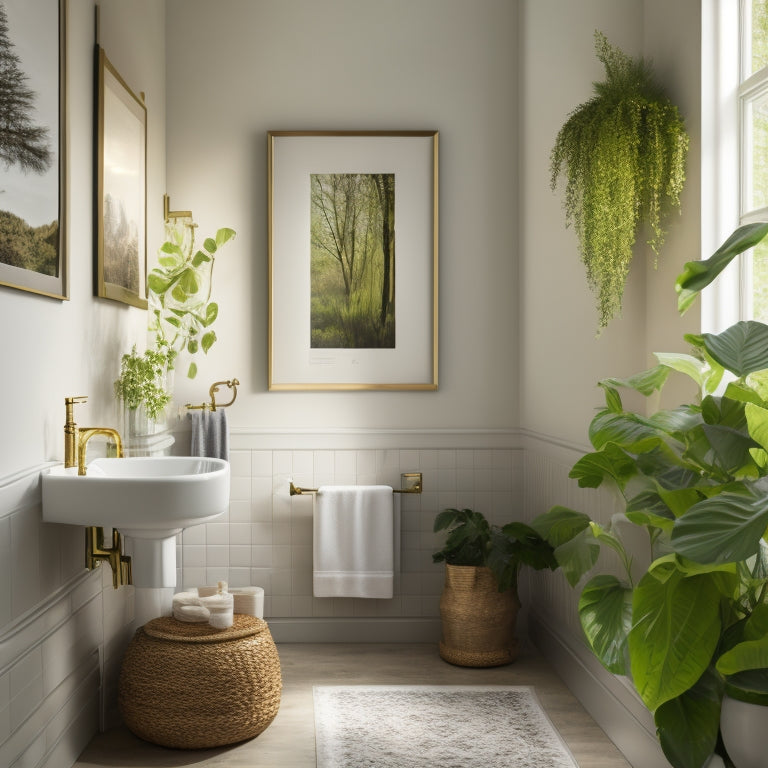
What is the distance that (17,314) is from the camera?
77.6 inches

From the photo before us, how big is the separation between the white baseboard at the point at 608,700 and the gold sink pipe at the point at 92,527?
4.93 feet

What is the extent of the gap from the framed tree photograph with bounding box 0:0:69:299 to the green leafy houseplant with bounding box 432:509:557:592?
5.52 feet

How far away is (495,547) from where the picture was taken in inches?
119

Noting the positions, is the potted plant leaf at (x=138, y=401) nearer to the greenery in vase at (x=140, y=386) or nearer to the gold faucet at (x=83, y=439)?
the greenery in vase at (x=140, y=386)

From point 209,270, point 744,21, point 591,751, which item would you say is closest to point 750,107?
point 744,21

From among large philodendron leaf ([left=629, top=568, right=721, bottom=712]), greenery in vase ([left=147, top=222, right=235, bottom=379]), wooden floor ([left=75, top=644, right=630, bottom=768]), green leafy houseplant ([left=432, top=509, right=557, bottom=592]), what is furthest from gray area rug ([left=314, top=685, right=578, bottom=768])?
greenery in vase ([left=147, top=222, right=235, bottom=379])

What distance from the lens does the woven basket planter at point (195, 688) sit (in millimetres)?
2404

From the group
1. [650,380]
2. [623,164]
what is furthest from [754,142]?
[650,380]

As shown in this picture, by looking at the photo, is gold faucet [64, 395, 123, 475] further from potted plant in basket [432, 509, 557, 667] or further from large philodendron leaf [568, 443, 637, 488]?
potted plant in basket [432, 509, 557, 667]

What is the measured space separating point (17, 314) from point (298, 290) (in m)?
1.62

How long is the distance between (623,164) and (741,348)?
0.82 m

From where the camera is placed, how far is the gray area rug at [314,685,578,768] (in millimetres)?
2381

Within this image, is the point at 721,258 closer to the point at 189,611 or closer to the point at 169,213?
the point at 189,611

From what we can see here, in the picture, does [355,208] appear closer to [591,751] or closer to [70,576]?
[70,576]
